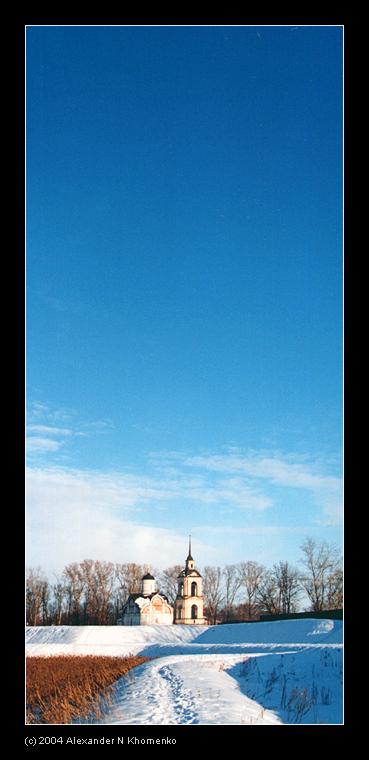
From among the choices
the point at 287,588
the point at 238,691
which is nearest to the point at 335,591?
the point at 287,588

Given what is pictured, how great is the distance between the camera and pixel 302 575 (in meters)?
42.1

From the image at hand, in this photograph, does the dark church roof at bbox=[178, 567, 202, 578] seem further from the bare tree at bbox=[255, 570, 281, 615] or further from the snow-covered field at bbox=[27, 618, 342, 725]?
the snow-covered field at bbox=[27, 618, 342, 725]

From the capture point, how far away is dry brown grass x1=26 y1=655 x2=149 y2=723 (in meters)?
8.77

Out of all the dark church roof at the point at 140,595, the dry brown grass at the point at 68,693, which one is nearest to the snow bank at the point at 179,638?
the dark church roof at the point at 140,595

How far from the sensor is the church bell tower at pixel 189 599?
45812mm

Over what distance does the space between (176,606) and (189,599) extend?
1.30 m

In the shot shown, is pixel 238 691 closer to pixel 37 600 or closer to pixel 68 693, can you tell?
pixel 68 693

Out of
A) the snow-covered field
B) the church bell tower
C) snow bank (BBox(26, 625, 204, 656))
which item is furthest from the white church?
the snow-covered field

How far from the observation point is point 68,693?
1009 cm

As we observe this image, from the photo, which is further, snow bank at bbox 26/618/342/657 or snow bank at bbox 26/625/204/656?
snow bank at bbox 26/625/204/656

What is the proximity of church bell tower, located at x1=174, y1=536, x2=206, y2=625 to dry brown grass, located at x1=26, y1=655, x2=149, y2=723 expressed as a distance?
32900 millimetres

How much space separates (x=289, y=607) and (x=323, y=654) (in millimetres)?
32977
